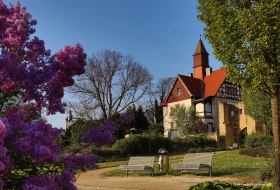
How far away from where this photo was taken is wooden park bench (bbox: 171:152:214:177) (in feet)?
51.7

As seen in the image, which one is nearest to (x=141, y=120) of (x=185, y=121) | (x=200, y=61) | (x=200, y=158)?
(x=185, y=121)

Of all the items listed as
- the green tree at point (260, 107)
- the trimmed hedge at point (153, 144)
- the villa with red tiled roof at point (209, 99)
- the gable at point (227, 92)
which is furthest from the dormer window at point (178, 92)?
the green tree at point (260, 107)

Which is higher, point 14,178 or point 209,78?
point 209,78

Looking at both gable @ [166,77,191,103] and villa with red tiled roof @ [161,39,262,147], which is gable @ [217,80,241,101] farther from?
gable @ [166,77,191,103]

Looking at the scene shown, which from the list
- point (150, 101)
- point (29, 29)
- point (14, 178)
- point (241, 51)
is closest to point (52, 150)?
point (14, 178)

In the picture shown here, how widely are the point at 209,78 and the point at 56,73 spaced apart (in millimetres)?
58605

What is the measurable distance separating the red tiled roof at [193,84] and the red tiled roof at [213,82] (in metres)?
0.88

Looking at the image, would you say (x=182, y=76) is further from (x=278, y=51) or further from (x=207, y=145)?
(x=278, y=51)

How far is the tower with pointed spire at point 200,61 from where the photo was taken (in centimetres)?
6297

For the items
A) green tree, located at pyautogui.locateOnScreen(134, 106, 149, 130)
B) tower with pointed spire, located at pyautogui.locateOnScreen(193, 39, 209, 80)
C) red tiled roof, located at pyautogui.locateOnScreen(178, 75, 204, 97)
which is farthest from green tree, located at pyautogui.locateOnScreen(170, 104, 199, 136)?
tower with pointed spire, located at pyautogui.locateOnScreen(193, 39, 209, 80)

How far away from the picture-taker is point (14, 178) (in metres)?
3.63

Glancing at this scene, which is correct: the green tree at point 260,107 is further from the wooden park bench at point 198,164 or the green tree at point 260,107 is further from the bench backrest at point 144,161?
the wooden park bench at point 198,164

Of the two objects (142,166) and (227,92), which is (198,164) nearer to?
(142,166)

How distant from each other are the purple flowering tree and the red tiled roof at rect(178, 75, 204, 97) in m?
Answer: 55.0
